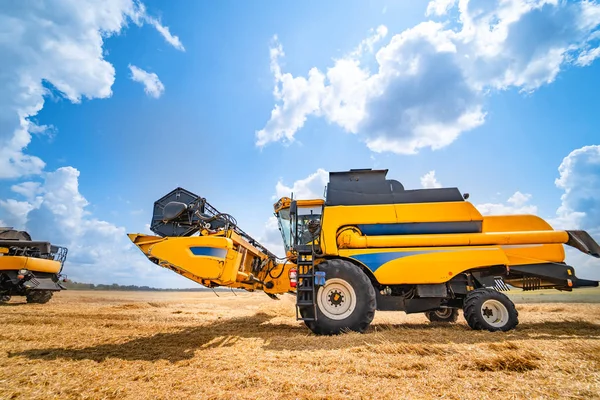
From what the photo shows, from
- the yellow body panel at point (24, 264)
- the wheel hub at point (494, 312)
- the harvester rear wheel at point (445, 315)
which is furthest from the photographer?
the yellow body panel at point (24, 264)

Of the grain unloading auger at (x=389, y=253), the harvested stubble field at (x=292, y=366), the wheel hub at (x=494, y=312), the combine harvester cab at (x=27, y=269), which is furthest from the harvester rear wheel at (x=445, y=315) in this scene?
the combine harvester cab at (x=27, y=269)

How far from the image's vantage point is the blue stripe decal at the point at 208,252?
19.3ft

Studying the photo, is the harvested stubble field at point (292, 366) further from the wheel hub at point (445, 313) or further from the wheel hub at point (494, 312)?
the wheel hub at point (445, 313)

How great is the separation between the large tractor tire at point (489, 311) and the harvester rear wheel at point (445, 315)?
1.88 meters

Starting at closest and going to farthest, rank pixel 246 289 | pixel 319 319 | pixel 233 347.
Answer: pixel 233 347 < pixel 319 319 < pixel 246 289

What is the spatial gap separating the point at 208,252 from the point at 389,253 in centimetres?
372

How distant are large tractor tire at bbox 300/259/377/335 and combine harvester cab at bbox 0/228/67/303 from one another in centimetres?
1292

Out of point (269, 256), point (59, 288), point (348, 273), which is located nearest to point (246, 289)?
point (269, 256)

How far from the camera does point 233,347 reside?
15.1ft

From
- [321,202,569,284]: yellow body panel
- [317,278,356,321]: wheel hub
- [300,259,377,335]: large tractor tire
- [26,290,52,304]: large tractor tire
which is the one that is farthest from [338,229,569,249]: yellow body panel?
[26,290,52,304]: large tractor tire

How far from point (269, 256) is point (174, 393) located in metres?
5.67

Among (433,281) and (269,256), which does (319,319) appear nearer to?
(433,281)

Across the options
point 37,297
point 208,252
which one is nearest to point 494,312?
point 208,252

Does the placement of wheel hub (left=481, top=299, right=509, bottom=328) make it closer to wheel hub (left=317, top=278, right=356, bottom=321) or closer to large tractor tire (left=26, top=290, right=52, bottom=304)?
wheel hub (left=317, top=278, right=356, bottom=321)
